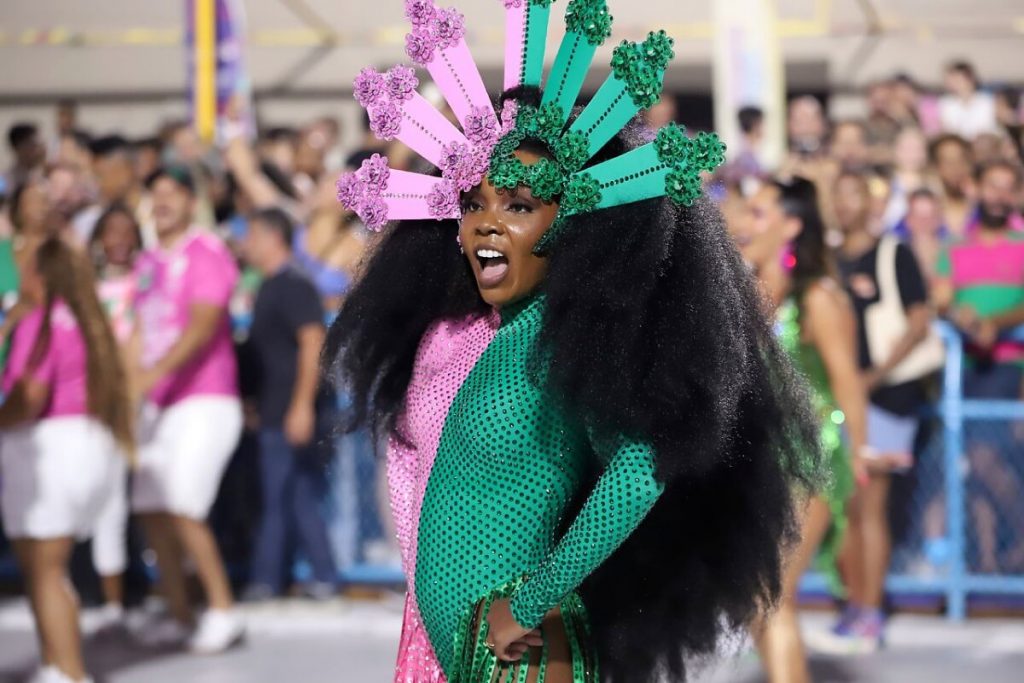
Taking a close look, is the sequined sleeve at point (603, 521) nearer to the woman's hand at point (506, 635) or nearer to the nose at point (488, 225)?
the woman's hand at point (506, 635)

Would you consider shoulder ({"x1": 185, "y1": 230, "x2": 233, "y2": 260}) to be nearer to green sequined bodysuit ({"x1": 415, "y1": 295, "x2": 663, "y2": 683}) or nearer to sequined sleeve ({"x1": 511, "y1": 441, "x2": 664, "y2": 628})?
green sequined bodysuit ({"x1": 415, "y1": 295, "x2": 663, "y2": 683})

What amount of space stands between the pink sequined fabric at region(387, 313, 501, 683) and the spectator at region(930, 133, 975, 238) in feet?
18.1

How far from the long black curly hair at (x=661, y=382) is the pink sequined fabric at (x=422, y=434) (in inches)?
2.9

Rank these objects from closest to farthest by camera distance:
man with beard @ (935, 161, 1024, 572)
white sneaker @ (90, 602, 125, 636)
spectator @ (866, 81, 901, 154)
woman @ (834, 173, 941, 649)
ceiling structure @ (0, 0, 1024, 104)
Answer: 1. woman @ (834, 173, 941, 649)
2. man with beard @ (935, 161, 1024, 572)
3. white sneaker @ (90, 602, 125, 636)
4. spectator @ (866, 81, 901, 154)
5. ceiling structure @ (0, 0, 1024, 104)

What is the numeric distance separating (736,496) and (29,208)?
3408 millimetres

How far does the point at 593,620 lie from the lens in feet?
9.83

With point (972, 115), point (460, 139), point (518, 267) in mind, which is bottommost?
point (518, 267)

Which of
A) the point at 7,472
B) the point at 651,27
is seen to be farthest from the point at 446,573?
the point at 651,27

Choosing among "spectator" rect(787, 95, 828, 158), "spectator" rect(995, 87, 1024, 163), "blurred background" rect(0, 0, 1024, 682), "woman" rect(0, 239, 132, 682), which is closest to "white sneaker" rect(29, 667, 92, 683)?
"woman" rect(0, 239, 132, 682)

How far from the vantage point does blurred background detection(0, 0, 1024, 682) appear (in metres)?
6.63

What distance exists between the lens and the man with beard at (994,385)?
6750 millimetres

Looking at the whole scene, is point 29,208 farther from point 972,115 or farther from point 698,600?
point 972,115

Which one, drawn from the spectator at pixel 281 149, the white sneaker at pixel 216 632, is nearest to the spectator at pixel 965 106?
the spectator at pixel 281 149

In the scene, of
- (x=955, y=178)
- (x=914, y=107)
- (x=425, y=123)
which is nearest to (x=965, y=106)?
(x=914, y=107)
